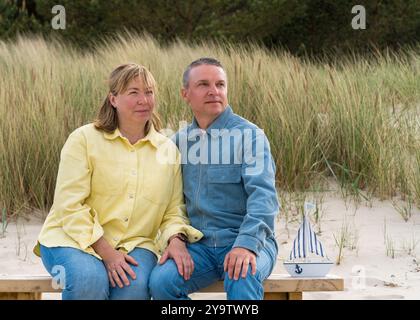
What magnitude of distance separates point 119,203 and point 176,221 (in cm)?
24

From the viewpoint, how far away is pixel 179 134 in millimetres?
3838

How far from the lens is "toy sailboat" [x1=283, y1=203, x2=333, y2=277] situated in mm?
3518

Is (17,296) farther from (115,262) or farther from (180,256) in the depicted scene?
(180,256)

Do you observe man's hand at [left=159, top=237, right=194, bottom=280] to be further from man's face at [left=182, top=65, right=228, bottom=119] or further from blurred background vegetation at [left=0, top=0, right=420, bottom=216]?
blurred background vegetation at [left=0, top=0, right=420, bottom=216]

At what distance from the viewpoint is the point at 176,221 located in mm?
3631

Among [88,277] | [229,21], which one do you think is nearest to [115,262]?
[88,277]

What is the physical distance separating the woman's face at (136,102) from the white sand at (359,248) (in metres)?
1.39

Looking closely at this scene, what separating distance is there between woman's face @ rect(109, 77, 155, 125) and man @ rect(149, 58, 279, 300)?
0.18m

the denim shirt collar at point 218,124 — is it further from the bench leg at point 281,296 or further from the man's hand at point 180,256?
the bench leg at point 281,296

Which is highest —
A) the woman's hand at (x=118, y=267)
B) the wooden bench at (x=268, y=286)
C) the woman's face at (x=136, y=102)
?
the woman's face at (x=136, y=102)

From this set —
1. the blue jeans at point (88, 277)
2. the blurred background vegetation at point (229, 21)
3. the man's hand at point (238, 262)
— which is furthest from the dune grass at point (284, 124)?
the blurred background vegetation at point (229, 21)

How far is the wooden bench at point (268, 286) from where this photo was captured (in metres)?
3.51

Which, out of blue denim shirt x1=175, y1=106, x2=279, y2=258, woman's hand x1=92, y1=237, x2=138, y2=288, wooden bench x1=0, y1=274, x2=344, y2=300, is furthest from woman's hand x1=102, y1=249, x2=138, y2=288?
blue denim shirt x1=175, y1=106, x2=279, y2=258

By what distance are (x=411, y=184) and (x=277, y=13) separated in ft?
24.4
